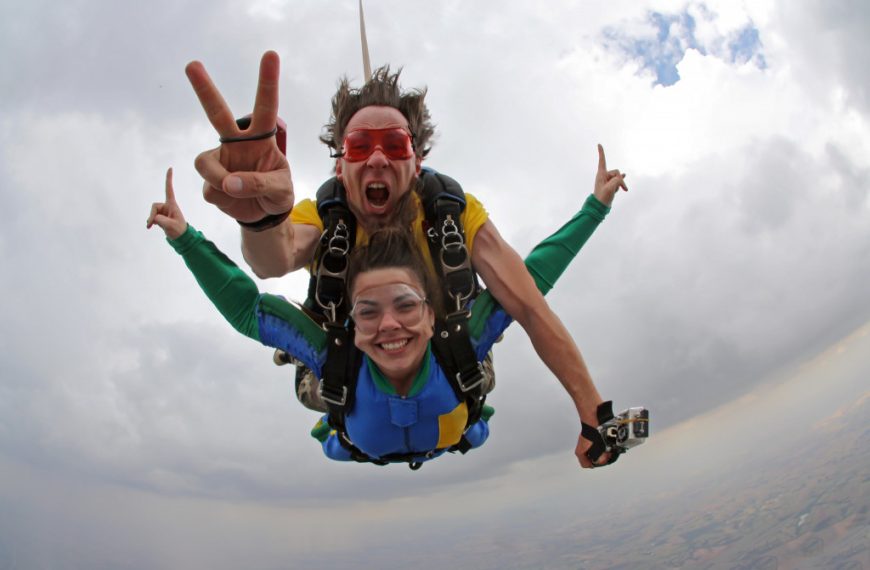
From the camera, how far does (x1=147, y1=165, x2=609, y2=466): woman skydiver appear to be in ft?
9.07

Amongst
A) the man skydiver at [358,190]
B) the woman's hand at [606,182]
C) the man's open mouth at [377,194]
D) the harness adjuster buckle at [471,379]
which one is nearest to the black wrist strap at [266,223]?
the man skydiver at [358,190]

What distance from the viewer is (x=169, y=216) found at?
2.72m

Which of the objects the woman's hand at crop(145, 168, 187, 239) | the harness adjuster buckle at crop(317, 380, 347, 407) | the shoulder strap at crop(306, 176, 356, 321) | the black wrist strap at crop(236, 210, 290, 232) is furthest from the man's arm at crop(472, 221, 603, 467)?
the woman's hand at crop(145, 168, 187, 239)

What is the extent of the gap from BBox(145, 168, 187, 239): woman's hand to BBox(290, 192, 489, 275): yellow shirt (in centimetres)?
76

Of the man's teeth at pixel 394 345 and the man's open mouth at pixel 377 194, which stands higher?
the man's open mouth at pixel 377 194

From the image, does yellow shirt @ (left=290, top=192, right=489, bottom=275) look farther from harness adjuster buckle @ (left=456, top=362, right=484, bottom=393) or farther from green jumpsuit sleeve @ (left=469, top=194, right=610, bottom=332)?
harness adjuster buckle @ (left=456, top=362, right=484, bottom=393)

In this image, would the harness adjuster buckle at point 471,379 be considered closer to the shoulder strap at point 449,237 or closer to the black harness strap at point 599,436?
the shoulder strap at point 449,237

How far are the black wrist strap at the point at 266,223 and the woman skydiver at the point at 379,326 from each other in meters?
0.49

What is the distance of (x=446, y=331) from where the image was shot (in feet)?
9.76

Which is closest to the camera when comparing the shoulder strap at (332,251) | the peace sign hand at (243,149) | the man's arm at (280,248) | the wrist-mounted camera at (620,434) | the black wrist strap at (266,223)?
the peace sign hand at (243,149)

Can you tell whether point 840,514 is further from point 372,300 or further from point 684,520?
point 372,300

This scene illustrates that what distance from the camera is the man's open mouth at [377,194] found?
331 centimetres

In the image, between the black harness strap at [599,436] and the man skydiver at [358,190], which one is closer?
the man skydiver at [358,190]

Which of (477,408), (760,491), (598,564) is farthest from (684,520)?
(477,408)
